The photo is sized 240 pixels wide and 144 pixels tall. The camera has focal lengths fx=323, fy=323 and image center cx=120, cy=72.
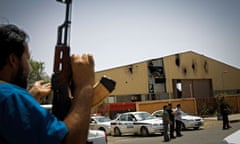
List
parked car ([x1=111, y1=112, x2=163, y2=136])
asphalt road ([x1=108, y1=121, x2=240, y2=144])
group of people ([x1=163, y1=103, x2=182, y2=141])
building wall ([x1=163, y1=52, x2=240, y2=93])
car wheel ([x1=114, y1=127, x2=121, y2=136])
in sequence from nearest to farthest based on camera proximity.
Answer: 1. asphalt road ([x1=108, y1=121, x2=240, y2=144])
2. group of people ([x1=163, y1=103, x2=182, y2=141])
3. parked car ([x1=111, y1=112, x2=163, y2=136])
4. car wheel ([x1=114, y1=127, x2=121, y2=136])
5. building wall ([x1=163, y1=52, x2=240, y2=93])

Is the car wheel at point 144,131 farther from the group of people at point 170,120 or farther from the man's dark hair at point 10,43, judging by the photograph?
the man's dark hair at point 10,43

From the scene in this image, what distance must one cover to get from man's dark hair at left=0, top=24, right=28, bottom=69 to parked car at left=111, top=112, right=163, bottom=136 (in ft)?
57.0

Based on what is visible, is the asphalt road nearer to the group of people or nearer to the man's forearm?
the group of people

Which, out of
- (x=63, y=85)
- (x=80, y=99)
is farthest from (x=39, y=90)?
(x=80, y=99)

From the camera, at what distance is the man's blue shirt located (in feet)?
4.13

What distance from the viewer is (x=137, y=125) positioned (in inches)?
756

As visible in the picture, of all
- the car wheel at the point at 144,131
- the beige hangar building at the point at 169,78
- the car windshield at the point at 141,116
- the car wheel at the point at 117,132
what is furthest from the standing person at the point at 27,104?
the beige hangar building at the point at 169,78

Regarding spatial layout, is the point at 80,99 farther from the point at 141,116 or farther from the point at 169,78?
the point at 169,78

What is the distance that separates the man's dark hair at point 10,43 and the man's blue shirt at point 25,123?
230 mm

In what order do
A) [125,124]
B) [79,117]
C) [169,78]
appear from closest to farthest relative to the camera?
[79,117], [125,124], [169,78]

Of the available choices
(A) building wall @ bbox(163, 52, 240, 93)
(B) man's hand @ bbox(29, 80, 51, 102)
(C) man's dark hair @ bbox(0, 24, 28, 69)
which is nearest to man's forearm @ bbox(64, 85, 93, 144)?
(C) man's dark hair @ bbox(0, 24, 28, 69)

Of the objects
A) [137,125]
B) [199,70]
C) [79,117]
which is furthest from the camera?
[199,70]

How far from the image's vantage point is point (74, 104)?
1460 mm

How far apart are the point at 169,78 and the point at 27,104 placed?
43697mm
